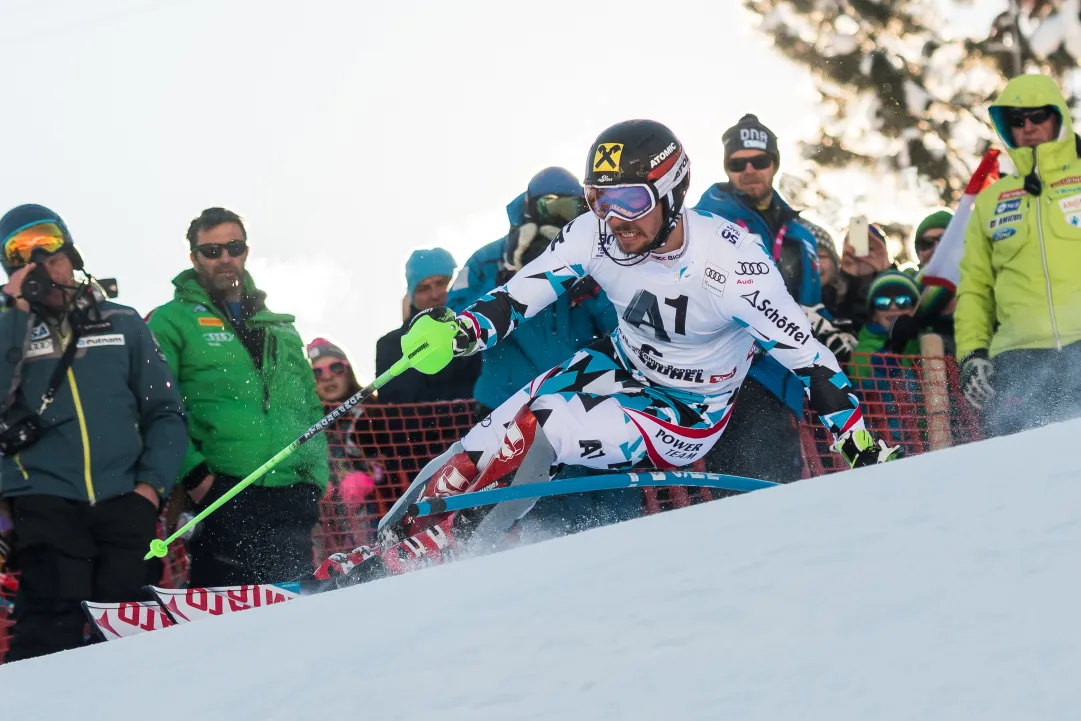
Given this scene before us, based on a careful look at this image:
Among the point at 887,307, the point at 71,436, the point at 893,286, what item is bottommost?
the point at 887,307

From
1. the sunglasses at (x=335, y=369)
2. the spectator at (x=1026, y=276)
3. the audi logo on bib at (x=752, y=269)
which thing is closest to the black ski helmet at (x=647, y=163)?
the audi logo on bib at (x=752, y=269)

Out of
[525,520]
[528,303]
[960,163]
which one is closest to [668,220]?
[528,303]

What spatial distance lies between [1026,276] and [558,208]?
2000 mm

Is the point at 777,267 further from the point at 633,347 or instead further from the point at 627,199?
the point at 627,199

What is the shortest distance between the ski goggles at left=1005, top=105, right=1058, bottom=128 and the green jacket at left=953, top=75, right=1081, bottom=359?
24 millimetres

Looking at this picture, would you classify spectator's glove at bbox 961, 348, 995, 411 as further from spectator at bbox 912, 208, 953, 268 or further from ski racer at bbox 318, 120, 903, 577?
spectator at bbox 912, 208, 953, 268

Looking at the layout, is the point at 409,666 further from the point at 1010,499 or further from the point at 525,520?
the point at 525,520

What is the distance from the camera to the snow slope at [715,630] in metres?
1.84

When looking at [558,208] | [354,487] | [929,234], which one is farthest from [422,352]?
[929,234]

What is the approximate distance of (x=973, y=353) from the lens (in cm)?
586

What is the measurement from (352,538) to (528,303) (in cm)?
176

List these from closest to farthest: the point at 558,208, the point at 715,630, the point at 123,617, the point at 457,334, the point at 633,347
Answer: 1. the point at 715,630
2. the point at 123,617
3. the point at 457,334
4. the point at 633,347
5. the point at 558,208

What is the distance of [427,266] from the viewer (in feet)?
22.5

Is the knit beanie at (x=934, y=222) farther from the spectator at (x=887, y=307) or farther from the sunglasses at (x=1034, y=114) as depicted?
the sunglasses at (x=1034, y=114)
